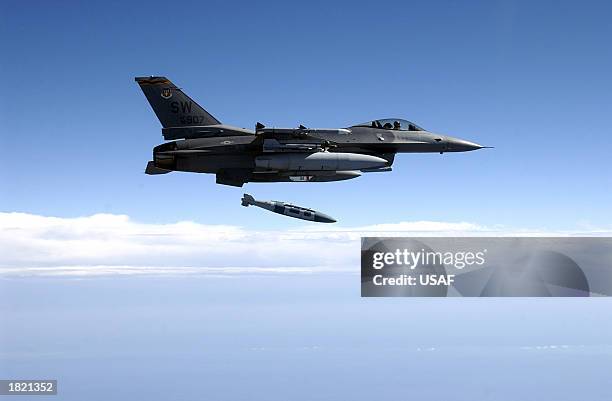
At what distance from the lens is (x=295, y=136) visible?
120 ft

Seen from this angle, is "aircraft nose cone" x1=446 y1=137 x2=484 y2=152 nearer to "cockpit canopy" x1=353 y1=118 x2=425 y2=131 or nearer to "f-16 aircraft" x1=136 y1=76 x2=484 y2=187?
"cockpit canopy" x1=353 y1=118 x2=425 y2=131

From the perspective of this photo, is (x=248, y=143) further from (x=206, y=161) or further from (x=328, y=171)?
(x=328, y=171)

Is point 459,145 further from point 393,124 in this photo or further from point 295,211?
point 295,211

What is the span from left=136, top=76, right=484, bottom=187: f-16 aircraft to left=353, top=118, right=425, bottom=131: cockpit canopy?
4.58 ft

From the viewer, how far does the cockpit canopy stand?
39.9 meters

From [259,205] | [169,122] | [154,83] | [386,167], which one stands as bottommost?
[259,205]

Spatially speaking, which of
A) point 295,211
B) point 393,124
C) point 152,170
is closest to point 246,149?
point 295,211

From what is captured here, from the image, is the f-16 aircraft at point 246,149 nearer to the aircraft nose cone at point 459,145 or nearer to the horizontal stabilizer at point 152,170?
the horizontal stabilizer at point 152,170

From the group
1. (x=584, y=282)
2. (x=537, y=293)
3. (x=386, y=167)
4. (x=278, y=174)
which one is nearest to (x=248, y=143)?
(x=278, y=174)

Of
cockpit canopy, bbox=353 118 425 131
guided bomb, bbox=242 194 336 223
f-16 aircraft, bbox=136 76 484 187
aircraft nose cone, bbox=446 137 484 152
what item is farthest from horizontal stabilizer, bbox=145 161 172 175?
aircraft nose cone, bbox=446 137 484 152

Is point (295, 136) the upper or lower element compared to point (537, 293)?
upper

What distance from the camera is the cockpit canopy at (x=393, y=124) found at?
39.9m

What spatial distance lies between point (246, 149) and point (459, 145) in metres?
14.4

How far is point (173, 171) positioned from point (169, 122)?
9.84 feet
